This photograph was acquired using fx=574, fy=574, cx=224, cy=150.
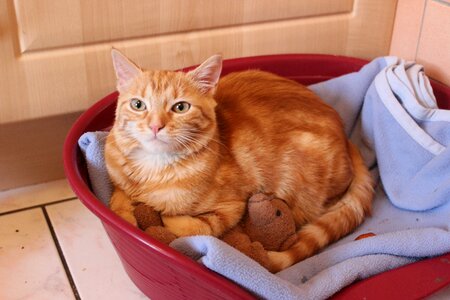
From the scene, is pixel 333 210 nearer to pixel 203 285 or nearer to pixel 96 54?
pixel 203 285

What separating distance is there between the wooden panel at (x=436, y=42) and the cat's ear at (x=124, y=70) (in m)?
0.85

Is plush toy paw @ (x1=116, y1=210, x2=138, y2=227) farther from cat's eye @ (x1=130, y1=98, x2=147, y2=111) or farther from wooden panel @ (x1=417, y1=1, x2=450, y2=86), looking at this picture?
wooden panel @ (x1=417, y1=1, x2=450, y2=86)

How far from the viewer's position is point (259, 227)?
4.15ft

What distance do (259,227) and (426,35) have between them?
0.78 meters

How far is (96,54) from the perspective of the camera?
1.40 metres

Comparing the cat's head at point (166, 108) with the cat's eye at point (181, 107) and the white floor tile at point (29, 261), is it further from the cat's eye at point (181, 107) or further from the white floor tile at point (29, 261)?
the white floor tile at point (29, 261)

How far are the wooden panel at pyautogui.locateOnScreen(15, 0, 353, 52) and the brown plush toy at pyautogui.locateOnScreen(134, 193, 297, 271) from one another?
45cm

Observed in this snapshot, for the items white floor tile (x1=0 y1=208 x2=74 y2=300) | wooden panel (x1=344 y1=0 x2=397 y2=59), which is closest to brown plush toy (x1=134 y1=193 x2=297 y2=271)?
white floor tile (x1=0 y1=208 x2=74 y2=300)

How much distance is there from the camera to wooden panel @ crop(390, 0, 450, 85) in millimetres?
1549

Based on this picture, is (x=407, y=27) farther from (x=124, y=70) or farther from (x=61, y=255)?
(x=61, y=255)

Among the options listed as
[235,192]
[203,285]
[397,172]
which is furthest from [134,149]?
[397,172]

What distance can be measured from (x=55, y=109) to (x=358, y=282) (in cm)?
83

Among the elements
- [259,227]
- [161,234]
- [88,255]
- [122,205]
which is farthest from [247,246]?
[88,255]

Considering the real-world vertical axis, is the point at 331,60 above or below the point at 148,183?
above
